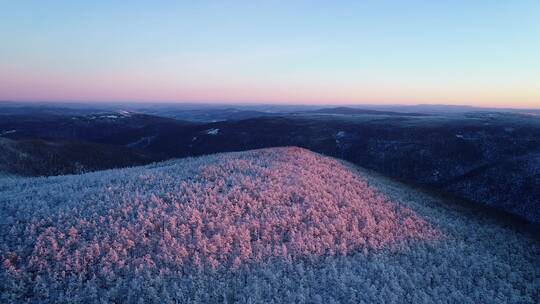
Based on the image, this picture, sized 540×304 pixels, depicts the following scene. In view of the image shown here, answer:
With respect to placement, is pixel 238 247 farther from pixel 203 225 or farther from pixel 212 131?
pixel 212 131

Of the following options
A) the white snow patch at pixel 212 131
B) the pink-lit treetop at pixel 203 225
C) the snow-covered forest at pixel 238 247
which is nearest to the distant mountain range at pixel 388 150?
the white snow patch at pixel 212 131

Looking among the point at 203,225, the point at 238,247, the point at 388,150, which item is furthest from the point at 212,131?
the point at 238,247

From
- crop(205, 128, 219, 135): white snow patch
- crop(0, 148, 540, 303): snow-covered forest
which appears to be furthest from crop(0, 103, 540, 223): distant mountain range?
crop(0, 148, 540, 303): snow-covered forest

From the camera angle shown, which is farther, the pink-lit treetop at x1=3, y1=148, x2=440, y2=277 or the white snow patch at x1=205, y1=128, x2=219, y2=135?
the white snow patch at x1=205, y1=128, x2=219, y2=135

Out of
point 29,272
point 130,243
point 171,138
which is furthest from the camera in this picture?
point 171,138

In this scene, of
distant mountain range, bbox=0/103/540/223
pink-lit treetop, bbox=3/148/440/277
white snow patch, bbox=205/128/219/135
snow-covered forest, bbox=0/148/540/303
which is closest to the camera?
snow-covered forest, bbox=0/148/540/303

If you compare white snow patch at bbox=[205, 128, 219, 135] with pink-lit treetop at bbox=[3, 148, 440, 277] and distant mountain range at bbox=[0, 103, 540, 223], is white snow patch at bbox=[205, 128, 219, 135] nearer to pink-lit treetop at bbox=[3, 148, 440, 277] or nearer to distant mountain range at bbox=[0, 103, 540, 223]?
distant mountain range at bbox=[0, 103, 540, 223]

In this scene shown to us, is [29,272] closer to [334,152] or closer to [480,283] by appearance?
[480,283]

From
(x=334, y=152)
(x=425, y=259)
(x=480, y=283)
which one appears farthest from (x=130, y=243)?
(x=334, y=152)

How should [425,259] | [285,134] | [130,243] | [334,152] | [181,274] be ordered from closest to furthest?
1. [181,274]
2. [130,243]
3. [425,259]
4. [334,152]
5. [285,134]
